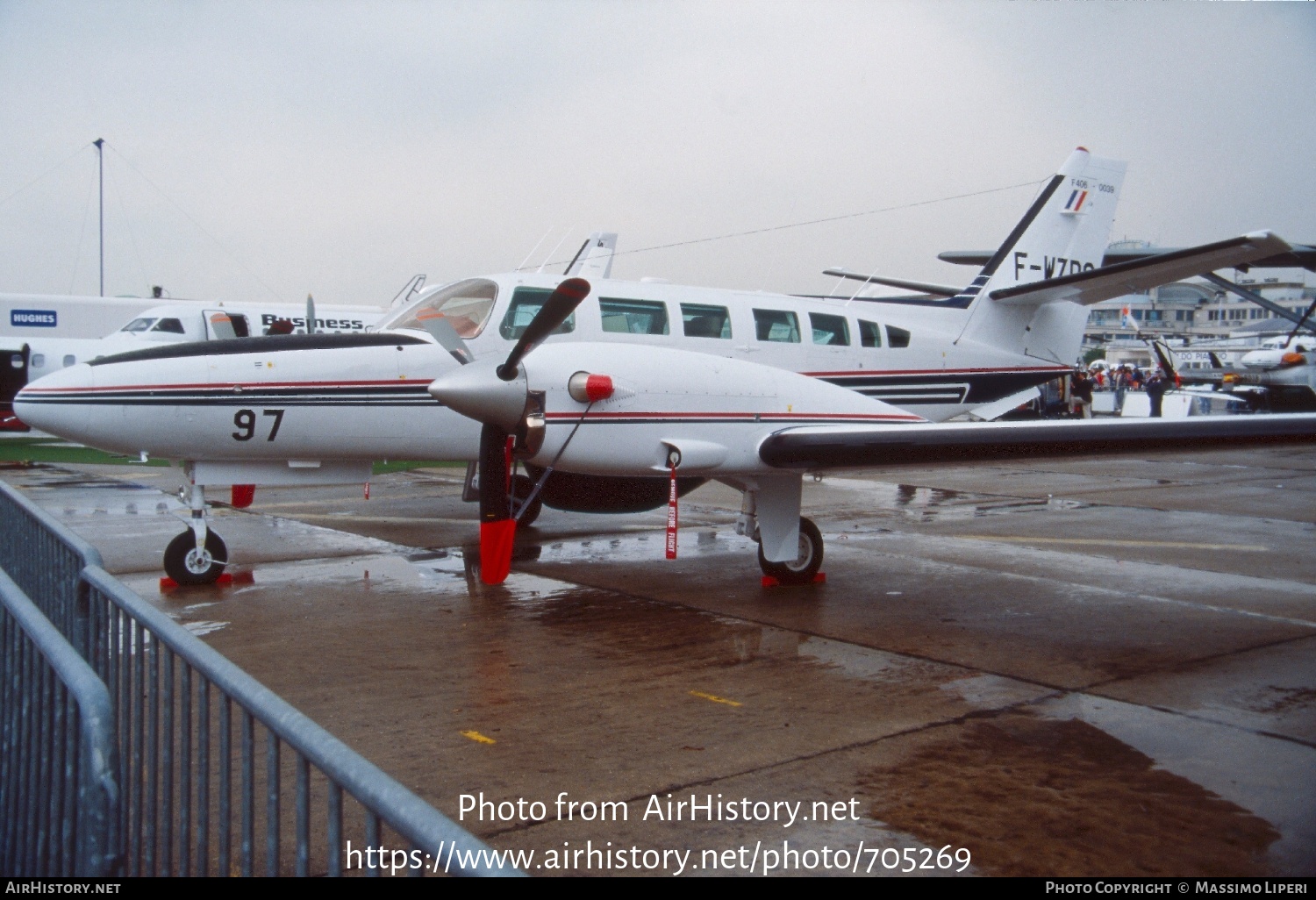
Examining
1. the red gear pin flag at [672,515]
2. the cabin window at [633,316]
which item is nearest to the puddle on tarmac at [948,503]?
the cabin window at [633,316]

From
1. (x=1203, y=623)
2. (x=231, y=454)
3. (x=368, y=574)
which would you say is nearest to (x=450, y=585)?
(x=368, y=574)

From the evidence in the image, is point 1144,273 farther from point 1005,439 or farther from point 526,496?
point 526,496

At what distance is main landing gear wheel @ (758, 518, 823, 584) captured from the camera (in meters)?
8.66

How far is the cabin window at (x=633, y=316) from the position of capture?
9703 mm

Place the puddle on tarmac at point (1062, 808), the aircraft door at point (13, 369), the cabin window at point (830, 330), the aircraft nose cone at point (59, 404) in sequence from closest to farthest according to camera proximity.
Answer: the puddle on tarmac at point (1062, 808), the aircraft nose cone at point (59, 404), the cabin window at point (830, 330), the aircraft door at point (13, 369)

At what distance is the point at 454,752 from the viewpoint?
15.5ft

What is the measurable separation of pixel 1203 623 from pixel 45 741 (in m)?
7.21

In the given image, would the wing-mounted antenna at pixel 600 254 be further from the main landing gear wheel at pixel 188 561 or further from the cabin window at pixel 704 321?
the main landing gear wheel at pixel 188 561

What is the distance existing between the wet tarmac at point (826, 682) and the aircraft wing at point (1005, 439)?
1.16 metres

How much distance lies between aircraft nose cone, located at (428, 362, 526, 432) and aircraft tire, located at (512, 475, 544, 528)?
790 millimetres

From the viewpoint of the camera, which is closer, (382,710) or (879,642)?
(382,710)

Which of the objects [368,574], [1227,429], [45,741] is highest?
[1227,429]

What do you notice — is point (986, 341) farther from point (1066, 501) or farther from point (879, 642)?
point (879, 642)

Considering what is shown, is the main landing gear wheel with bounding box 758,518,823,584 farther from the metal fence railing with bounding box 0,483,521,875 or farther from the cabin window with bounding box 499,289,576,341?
the metal fence railing with bounding box 0,483,521,875
